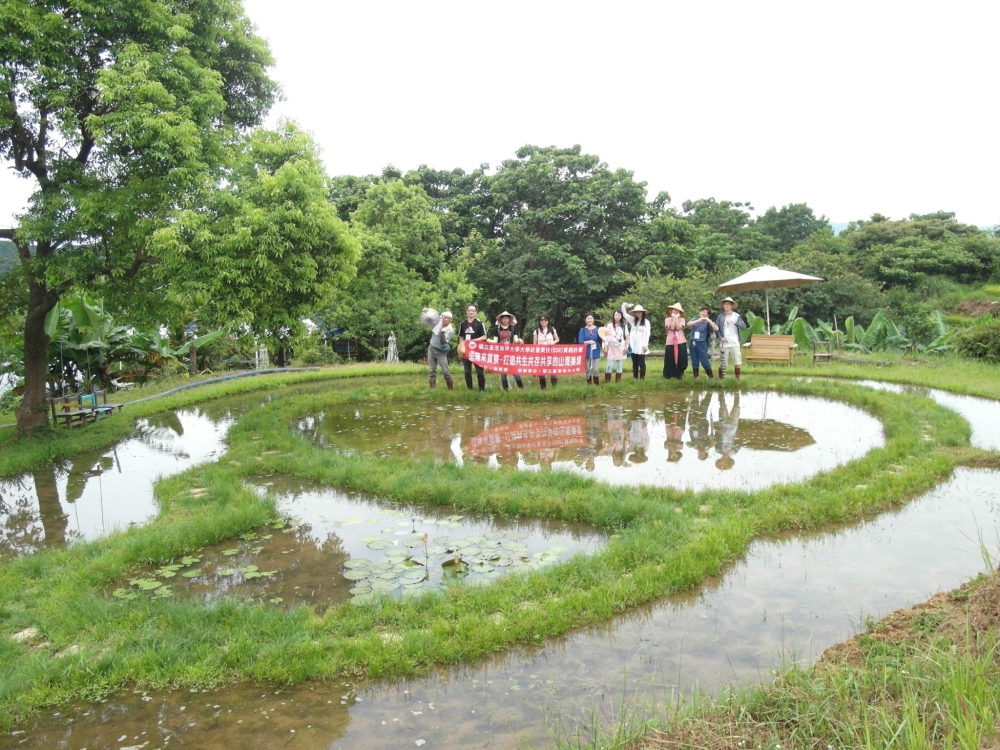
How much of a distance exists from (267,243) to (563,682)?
749 centimetres

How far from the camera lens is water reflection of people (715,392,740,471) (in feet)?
24.9

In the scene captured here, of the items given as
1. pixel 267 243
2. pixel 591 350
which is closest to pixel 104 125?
pixel 267 243

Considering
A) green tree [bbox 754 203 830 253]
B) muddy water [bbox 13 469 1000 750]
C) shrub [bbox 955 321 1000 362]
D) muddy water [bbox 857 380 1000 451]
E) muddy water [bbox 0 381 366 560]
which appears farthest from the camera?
green tree [bbox 754 203 830 253]

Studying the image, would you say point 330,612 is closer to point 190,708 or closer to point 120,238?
point 190,708

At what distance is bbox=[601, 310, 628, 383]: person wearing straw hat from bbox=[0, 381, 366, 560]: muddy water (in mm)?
6836

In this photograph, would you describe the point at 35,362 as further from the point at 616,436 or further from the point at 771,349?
the point at 771,349

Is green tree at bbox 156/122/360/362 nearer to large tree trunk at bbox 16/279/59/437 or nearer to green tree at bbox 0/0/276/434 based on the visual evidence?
green tree at bbox 0/0/276/434

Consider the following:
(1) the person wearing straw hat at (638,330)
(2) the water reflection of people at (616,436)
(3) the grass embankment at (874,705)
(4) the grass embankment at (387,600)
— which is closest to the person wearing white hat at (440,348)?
(2) the water reflection of people at (616,436)

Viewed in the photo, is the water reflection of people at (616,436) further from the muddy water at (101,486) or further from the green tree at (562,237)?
the green tree at (562,237)

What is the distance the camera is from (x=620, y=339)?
1284cm

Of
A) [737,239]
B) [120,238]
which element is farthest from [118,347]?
[737,239]

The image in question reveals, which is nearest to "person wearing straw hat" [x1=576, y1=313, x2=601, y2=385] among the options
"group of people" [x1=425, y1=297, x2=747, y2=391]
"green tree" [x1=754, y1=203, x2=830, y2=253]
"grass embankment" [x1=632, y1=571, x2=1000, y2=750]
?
"group of people" [x1=425, y1=297, x2=747, y2=391]

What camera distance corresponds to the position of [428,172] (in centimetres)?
2856

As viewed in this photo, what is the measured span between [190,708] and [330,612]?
97 cm
